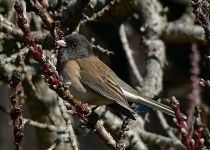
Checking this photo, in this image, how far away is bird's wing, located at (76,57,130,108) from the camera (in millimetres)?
3280

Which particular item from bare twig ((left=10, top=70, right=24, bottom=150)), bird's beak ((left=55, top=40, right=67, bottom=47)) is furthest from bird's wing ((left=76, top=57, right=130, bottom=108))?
bare twig ((left=10, top=70, right=24, bottom=150))

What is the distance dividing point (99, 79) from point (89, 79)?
2.6 inches

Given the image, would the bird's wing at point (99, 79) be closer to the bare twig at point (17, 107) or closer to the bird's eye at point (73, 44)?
the bird's eye at point (73, 44)

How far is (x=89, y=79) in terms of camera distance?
11.2 feet

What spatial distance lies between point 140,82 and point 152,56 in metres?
0.22

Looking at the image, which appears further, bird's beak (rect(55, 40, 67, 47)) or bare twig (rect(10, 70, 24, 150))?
bird's beak (rect(55, 40, 67, 47))

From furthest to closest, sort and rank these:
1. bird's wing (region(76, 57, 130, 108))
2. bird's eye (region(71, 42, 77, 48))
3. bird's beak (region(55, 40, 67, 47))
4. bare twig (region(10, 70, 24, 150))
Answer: bird's eye (region(71, 42, 77, 48)) → bird's wing (region(76, 57, 130, 108)) → bird's beak (region(55, 40, 67, 47)) → bare twig (region(10, 70, 24, 150))

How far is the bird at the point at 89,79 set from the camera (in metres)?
3.29

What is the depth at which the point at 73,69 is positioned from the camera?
343 centimetres

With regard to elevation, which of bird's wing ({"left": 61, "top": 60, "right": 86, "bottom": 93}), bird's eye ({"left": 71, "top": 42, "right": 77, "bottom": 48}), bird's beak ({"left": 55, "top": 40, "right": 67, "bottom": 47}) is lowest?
bird's wing ({"left": 61, "top": 60, "right": 86, "bottom": 93})

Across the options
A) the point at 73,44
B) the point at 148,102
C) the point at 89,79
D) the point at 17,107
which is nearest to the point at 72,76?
the point at 89,79

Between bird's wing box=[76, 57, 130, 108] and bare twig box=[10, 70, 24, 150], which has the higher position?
bare twig box=[10, 70, 24, 150]

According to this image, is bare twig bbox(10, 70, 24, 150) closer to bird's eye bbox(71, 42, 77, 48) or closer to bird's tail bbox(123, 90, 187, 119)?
bird's tail bbox(123, 90, 187, 119)

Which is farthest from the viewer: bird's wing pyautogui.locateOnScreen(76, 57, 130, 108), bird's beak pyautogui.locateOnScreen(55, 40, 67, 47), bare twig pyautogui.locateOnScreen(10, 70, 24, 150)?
bird's wing pyautogui.locateOnScreen(76, 57, 130, 108)
